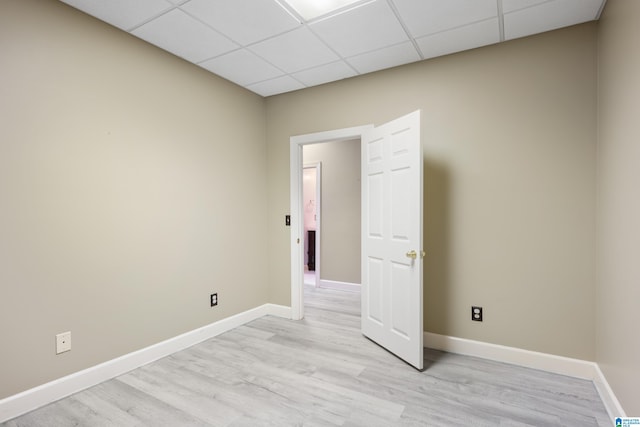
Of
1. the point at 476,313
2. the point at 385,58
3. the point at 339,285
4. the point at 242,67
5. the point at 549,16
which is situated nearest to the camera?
the point at 549,16

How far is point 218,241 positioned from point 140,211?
84 centimetres

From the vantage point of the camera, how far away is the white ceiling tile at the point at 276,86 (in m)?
3.24

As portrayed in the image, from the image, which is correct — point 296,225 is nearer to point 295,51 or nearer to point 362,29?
point 295,51

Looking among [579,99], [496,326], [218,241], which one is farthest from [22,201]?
[579,99]

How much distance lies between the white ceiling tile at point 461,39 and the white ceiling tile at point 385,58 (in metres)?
0.10

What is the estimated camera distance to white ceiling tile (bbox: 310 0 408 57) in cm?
212

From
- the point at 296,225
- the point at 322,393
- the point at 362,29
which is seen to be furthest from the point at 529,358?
the point at 362,29

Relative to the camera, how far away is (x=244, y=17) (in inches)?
85.2

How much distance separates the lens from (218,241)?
3186mm

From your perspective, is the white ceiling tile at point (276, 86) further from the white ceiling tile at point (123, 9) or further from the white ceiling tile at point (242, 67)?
the white ceiling tile at point (123, 9)

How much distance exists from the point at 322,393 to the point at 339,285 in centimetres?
298

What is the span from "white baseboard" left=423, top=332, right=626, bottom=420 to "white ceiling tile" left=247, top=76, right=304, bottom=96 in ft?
8.97

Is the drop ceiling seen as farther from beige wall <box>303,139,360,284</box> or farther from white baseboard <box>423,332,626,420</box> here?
white baseboard <box>423,332,626,420</box>

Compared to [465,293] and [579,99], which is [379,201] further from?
[579,99]
